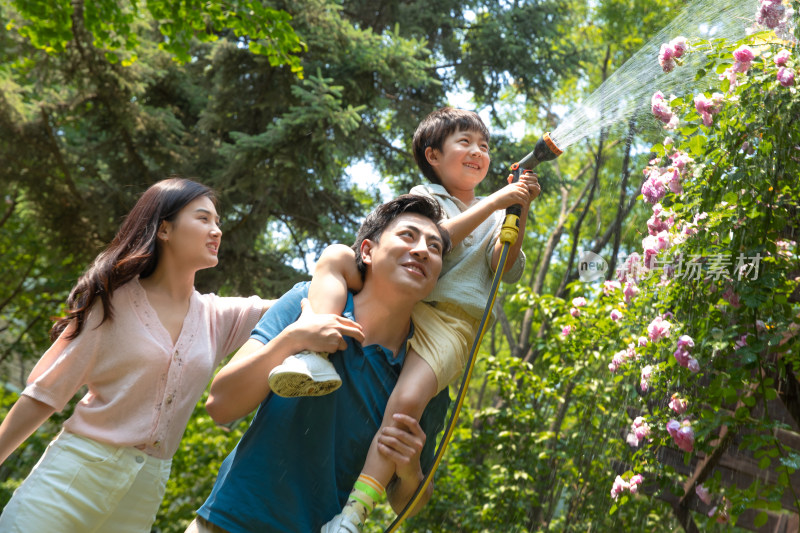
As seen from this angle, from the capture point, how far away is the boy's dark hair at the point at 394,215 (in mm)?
1891

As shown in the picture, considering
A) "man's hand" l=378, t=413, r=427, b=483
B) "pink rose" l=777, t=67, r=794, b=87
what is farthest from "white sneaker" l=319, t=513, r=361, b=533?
"pink rose" l=777, t=67, r=794, b=87

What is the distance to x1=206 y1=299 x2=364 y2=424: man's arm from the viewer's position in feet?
5.07

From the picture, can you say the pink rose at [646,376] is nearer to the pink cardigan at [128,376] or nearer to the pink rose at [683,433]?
the pink rose at [683,433]

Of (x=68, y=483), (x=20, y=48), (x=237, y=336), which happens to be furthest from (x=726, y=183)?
(x=20, y=48)

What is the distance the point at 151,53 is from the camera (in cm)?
707

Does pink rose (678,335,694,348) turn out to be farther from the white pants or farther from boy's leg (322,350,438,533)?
the white pants

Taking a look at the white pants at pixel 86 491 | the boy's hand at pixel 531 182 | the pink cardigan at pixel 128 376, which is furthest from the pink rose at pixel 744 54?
the white pants at pixel 86 491

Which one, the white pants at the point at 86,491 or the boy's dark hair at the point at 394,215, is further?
the boy's dark hair at the point at 394,215

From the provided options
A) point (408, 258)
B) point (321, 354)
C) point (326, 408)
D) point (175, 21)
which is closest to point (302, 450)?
point (326, 408)

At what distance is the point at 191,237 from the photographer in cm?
211

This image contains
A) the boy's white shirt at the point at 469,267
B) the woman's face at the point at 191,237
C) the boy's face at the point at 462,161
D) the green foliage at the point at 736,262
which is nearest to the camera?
the boy's white shirt at the point at 469,267

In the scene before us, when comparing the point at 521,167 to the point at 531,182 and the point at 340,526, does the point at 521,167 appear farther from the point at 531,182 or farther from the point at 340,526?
the point at 340,526

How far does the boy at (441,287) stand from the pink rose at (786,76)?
41.5 inches

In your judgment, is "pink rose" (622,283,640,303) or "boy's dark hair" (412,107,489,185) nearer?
"boy's dark hair" (412,107,489,185)
